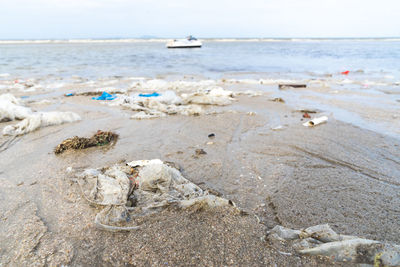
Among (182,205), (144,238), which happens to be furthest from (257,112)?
(144,238)

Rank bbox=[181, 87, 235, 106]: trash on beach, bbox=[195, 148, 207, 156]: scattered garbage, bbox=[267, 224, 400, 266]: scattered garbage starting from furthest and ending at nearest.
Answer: bbox=[181, 87, 235, 106]: trash on beach < bbox=[195, 148, 207, 156]: scattered garbage < bbox=[267, 224, 400, 266]: scattered garbage

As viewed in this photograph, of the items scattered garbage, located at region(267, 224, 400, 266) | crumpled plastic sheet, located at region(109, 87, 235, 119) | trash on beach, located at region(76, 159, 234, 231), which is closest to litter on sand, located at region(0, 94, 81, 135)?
crumpled plastic sheet, located at region(109, 87, 235, 119)

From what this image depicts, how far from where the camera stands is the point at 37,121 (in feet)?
16.6

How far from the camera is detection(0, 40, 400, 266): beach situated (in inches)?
74.7

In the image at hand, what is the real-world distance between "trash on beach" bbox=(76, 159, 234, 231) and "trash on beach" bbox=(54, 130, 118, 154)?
126 centimetres

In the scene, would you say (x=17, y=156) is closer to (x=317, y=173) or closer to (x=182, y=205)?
(x=182, y=205)

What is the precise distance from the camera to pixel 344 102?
23.7 ft

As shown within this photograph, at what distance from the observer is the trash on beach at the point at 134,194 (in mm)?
2217

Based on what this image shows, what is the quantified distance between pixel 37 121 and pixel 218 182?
4.28 m

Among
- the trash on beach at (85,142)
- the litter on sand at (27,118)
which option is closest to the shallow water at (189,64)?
the litter on sand at (27,118)

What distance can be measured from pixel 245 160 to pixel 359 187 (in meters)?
1.45

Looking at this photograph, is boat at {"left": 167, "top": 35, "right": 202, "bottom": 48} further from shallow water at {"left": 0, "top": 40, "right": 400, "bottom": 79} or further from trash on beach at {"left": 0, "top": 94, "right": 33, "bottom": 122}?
trash on beach at {"left": 0, "top": 94, "right": 33, "bottom": 122}

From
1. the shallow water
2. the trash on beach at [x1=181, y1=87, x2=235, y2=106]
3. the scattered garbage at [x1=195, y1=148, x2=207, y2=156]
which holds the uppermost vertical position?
the scattered garbage at [x1=195, y1=148, x2=207, y2=156]

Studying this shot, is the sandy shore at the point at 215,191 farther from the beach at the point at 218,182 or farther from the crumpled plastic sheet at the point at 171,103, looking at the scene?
the crumpled plastic sheet at the point at 171,103
